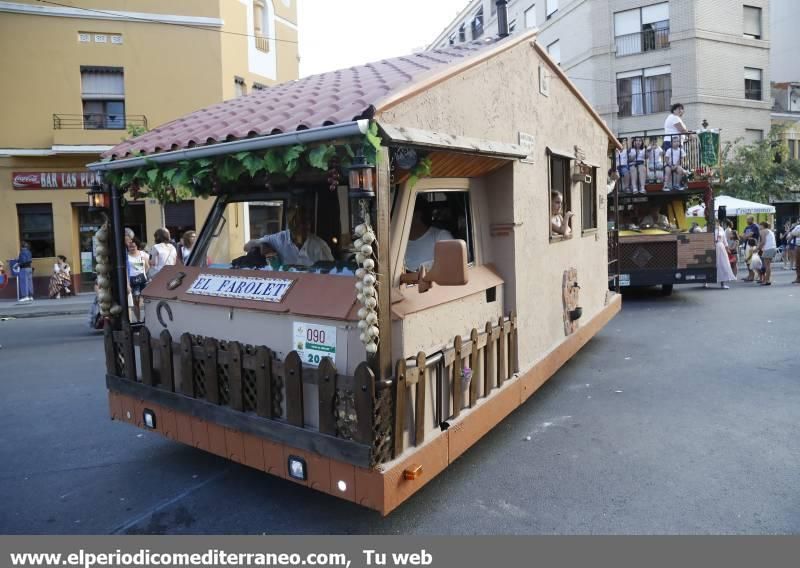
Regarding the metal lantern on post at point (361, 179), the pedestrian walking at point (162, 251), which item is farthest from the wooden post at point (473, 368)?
the pedestrian walking at point (162, 251)

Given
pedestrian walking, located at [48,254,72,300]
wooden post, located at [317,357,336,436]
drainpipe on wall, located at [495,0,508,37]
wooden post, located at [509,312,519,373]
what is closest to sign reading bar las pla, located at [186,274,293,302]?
wooden post, located at [317,357,336,436]

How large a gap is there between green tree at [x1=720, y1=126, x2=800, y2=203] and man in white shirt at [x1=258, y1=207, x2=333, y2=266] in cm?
2619

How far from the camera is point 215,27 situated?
18.8 m

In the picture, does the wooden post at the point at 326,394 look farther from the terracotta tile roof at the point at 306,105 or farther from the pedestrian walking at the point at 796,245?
the pedestrian walking at the point at 796,245

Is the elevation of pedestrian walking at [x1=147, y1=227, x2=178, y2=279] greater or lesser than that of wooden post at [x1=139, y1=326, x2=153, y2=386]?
greater

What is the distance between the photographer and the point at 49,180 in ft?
60.6

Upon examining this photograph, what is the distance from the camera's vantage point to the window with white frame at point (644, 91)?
2872cm

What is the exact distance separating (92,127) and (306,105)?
17.7 m

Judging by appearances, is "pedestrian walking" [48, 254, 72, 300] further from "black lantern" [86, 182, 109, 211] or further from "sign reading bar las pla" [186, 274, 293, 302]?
"sign reading bar las pla" [186, 274, 293, 302]

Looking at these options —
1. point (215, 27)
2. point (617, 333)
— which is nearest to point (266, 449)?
point (617, 333)

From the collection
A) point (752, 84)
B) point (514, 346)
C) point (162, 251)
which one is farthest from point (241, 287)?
point (752, 84)

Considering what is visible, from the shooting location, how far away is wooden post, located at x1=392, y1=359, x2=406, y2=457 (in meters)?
3.27

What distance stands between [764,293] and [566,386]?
949cm

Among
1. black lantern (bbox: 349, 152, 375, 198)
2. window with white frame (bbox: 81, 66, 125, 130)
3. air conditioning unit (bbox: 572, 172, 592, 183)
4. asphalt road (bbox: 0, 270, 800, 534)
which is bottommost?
asphalt road (bbox: 0, 270, 800, 534)
